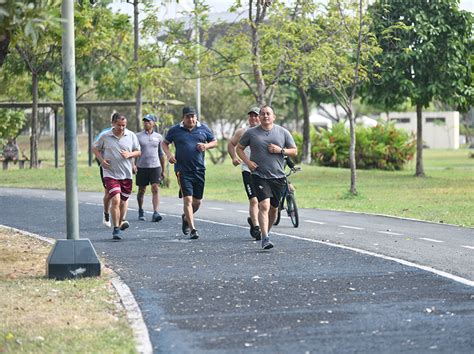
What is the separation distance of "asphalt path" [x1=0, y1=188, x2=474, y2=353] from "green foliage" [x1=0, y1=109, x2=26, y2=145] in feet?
101

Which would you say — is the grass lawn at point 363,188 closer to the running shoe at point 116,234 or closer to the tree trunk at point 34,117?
the tree trunk at point 34,117

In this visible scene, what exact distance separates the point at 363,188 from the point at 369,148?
42.8 feet

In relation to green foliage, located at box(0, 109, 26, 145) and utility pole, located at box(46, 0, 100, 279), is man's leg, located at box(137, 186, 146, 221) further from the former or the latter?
green foliage, located at box(0, 109, 26, 145)

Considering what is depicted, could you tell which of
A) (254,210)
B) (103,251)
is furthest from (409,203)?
(103,251)

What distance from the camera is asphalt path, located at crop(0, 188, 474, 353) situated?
8594mm

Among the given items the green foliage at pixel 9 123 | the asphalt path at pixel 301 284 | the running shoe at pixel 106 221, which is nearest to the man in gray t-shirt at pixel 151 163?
the asphalt path at pixel 301 284

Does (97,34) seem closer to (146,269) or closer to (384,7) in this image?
(384,7)

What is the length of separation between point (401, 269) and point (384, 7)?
865 inches

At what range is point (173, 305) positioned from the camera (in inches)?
404

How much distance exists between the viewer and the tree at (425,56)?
116ft

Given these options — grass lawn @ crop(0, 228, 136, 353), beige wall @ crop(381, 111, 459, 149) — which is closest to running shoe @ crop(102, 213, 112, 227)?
grass lawn @ crop(0, 228, 136, 353)

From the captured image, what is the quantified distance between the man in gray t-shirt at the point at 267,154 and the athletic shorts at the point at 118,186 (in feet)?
7.25

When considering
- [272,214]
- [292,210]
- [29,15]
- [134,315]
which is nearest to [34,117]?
[292,210]

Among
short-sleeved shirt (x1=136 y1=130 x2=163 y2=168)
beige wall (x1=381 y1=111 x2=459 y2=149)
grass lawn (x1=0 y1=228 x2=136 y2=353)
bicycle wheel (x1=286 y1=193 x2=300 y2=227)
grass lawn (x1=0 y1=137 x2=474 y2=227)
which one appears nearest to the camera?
grass lawn (x1=0 y1=228 x2=136 y2=353)
